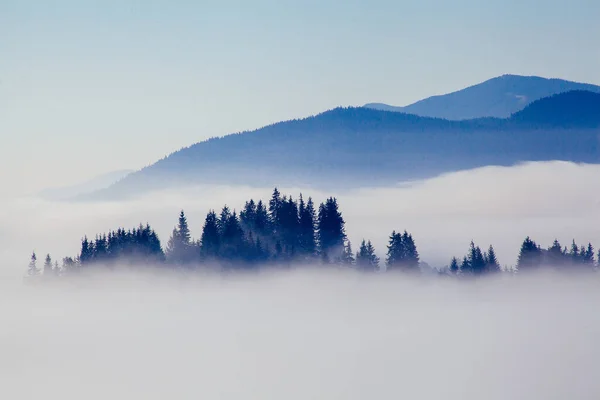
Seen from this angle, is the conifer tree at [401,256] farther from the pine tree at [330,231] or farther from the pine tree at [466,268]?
the pine tree at [466,268]

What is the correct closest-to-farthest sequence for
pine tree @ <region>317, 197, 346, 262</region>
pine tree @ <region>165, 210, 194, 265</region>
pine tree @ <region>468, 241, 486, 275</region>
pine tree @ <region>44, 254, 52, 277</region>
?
pine tree @ <region>317, 197, 346, 262</region>, pine tree @ <region>165, 210, 194, 265</region>, pine tree @ <region>468, 241, 486, 275</region>, pine tree @ <region>44, 254, 52, 277</region>

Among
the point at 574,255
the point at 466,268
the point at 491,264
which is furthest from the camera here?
the point at 574,255

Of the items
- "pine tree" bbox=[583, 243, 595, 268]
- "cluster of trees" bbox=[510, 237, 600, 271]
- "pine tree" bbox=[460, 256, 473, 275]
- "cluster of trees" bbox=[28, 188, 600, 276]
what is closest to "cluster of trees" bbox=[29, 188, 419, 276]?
"cluster of trees" bbox=[28, 188, 600, 276]

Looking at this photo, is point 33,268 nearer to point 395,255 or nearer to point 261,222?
point 261,222

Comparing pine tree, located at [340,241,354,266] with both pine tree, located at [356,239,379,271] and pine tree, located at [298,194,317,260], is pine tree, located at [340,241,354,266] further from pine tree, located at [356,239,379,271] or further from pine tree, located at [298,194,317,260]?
pine tree, located at [298,194,317,260]

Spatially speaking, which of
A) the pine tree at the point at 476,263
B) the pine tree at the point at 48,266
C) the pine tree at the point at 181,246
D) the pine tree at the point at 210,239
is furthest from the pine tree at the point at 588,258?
the pine tree at the point at 48,266

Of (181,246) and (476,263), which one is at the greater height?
(181,246)

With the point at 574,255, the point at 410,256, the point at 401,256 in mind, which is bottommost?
the point at 574,255

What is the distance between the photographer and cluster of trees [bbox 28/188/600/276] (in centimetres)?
14762

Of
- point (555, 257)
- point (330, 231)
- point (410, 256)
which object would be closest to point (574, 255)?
point (555, 257)

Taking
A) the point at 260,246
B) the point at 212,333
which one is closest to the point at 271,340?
the point at 212,333

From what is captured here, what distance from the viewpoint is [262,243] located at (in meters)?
150

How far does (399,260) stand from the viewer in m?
159

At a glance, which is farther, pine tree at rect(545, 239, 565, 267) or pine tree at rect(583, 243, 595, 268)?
pine tree at rect(583, 243, 595, 268)
